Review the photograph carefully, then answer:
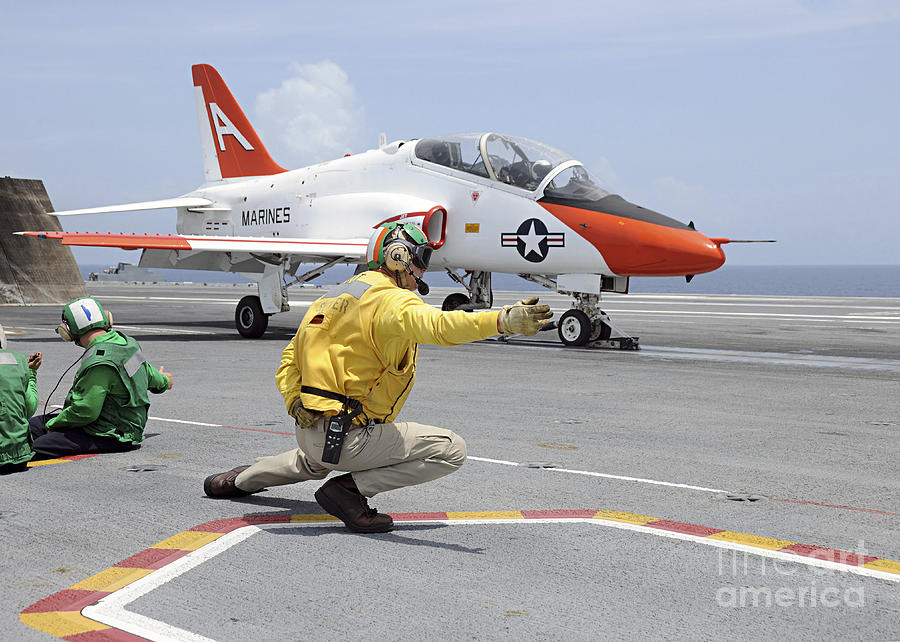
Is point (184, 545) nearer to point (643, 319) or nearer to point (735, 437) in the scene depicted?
point (735, 437)

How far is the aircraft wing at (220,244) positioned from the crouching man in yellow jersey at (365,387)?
1354cm

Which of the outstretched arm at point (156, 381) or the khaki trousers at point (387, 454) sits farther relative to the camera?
the outstretched arm at point (156, 381)

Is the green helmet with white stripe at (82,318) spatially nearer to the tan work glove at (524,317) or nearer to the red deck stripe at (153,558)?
the red deck stripe at (153,558)

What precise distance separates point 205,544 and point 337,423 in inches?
37.7

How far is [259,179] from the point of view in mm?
22859

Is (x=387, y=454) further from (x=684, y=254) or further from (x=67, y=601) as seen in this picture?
(x=684, y=254)

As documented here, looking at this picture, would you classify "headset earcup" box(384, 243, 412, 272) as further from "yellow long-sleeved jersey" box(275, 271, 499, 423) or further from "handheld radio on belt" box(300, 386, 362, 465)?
"handheld radio on belt" box(300, 386, 362, 465)

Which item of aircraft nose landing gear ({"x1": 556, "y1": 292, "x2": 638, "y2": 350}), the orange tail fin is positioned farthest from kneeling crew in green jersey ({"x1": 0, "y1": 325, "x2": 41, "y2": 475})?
the orange tail fin

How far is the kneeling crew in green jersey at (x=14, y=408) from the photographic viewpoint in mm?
6125

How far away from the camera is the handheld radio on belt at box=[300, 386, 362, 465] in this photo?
5.04 m

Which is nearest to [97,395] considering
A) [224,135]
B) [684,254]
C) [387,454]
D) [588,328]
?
[387,454]

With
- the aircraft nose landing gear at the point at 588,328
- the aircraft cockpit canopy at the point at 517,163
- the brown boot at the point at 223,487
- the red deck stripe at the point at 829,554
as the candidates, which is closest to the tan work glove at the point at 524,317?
the red deck stripe at the point at 829,554

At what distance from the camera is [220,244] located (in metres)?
19.2

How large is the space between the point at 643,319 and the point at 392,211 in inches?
445
